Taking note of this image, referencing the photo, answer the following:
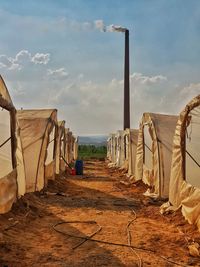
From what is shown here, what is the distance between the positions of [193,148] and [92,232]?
3.87 metres

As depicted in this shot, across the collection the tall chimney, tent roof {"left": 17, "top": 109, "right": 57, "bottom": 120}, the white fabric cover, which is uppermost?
the tall chimney

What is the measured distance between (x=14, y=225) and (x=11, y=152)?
276 centimetres

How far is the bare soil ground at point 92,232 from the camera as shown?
21.4ft

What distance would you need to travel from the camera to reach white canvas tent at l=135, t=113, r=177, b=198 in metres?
13.6

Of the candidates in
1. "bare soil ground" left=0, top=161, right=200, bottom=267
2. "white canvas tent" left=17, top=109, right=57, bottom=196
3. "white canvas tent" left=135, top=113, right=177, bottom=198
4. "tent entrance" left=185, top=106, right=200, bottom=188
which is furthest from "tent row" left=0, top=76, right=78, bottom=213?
"tent entrance" left=185, top=106, right=200, bottom=188

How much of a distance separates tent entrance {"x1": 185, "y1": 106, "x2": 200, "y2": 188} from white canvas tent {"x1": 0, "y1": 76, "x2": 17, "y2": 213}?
4.45m

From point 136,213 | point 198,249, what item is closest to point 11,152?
point 136,213

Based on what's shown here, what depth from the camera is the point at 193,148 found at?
35.5ft

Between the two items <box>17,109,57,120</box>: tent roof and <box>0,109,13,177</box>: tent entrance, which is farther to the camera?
<box>17,109,57,120</box>: tent roof

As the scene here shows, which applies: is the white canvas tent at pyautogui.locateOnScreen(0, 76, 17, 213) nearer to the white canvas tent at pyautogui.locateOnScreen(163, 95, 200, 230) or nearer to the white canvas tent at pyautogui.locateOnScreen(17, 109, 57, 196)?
the white canvas tent at pyautogui.locateOnScreen(17, 109, 57, 196)

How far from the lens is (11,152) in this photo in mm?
10914

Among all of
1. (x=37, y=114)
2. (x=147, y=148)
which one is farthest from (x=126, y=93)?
(x=37, y=114)

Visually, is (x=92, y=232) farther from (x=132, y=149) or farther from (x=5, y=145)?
(x=132, y=149)

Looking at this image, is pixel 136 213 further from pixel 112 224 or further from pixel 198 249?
pixel 198 249
